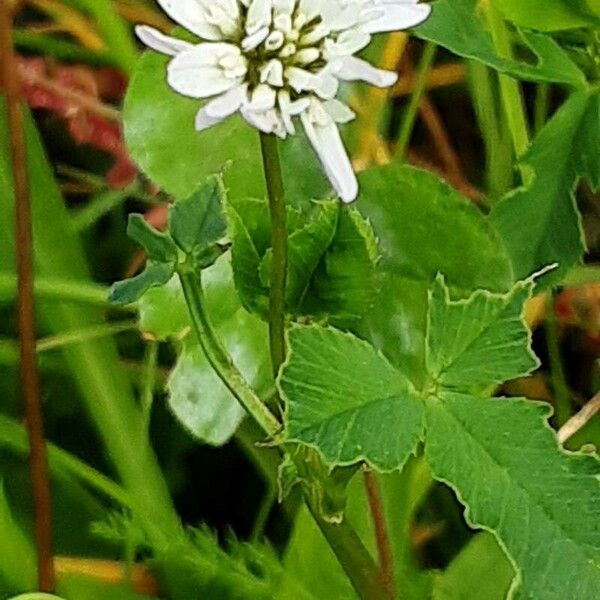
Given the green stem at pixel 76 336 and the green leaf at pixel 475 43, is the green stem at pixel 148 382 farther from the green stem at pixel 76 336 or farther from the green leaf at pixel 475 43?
the green leaf at pixel 475 43

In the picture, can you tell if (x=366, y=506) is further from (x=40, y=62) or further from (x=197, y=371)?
(x=40, y=62)

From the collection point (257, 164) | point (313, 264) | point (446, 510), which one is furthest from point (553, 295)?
point (313, 264)

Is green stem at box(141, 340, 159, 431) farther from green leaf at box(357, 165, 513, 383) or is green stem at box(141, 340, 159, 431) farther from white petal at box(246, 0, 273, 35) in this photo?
white petal at box(246, 0, 273, 35)

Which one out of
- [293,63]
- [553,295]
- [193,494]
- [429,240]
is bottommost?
[193,494]

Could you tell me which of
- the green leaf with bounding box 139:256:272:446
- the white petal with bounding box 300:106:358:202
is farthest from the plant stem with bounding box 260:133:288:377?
the green leaf with bounding box 139:256:272:446

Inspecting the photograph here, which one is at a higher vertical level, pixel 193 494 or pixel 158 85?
pixel 158 85
